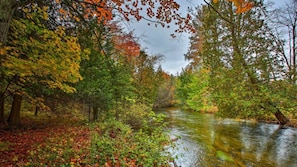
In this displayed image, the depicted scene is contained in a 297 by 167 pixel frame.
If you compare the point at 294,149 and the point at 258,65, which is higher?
the point at 258,65

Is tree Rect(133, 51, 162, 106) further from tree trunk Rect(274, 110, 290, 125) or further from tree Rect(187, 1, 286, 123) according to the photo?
tree trunk Rect(274, 110, 290, 125)

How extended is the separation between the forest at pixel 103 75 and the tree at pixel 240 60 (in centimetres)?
5

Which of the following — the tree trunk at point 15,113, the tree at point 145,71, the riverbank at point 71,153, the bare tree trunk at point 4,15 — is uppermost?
the tree at point 145,71

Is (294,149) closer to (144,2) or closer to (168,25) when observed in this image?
(168,25)

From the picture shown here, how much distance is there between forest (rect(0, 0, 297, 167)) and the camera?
3.82 m

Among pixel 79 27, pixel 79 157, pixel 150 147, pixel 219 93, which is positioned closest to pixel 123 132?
pixel 150 147

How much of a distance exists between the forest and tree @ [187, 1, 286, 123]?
5 centimetres

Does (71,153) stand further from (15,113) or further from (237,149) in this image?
(237,149)

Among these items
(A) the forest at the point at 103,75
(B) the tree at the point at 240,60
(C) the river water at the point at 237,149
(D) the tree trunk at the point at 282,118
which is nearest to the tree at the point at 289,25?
(A) the forest at the point at 103,75

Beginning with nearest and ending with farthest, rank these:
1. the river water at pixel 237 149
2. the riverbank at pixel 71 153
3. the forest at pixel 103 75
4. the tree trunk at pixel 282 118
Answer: the forest at pixel 103 75 < the riverbank at pixel 71 153 < the river water at pixel 237 149 < the tree trunk at pixel 282 118

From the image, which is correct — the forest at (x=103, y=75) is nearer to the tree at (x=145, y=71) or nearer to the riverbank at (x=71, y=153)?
the riverbank at (x=71, y=153)

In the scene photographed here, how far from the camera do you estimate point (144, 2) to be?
4262 mm

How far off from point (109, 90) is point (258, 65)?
26.0 feet

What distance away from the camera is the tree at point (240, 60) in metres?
9.98
